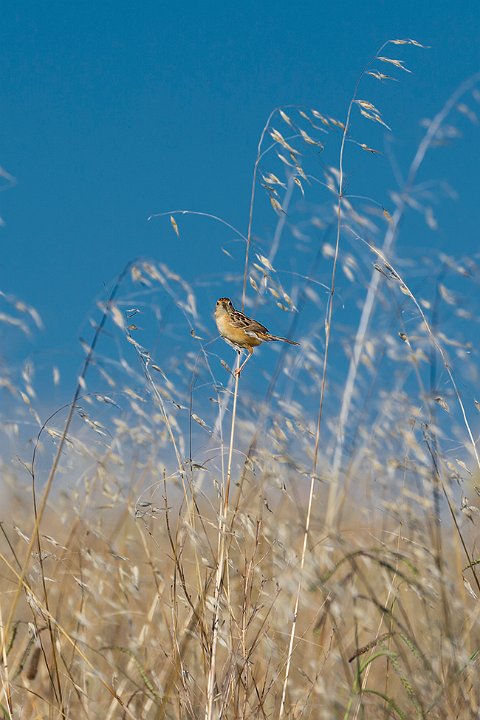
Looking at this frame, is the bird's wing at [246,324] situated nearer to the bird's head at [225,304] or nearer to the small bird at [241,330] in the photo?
the small bird at [241,330]

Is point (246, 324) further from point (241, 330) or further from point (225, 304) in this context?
point (225, 304)

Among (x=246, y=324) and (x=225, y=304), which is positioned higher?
(x=225, y=304)

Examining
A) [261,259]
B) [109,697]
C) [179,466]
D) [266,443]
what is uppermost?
[261,259]

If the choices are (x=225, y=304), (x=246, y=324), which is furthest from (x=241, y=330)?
(x=225, y=304)

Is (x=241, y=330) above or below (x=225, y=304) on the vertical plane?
below

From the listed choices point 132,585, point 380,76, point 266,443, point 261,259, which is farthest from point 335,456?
point 380,76

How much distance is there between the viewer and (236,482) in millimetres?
2822

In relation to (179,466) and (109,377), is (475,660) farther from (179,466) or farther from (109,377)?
(109,377)

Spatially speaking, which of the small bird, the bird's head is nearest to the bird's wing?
the small bird

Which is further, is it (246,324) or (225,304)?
(225,304)

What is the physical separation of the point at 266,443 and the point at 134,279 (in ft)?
2.48

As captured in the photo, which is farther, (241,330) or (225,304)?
(225,304)

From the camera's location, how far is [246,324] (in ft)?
13.9

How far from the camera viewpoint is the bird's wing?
4219 millimetres
